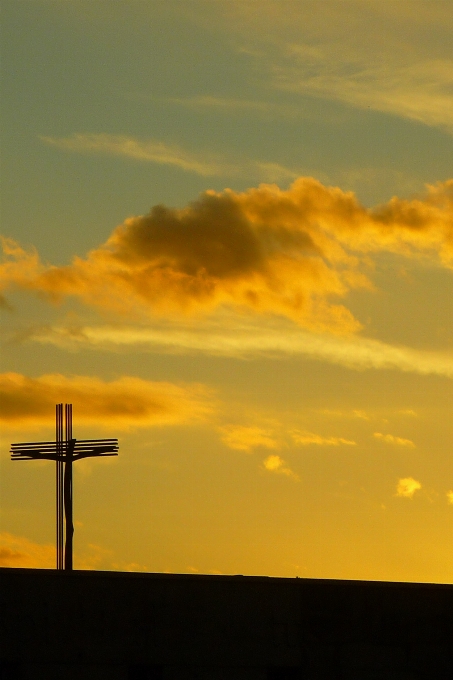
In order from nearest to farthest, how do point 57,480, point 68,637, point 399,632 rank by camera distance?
1. point 68,637
2. point 399,632
3. point 57,480

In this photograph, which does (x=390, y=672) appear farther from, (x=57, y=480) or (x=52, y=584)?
(x=57, y=480)

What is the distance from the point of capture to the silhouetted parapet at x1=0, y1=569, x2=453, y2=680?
1394 inches

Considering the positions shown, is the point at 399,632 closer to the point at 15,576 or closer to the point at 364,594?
the point at 364,594

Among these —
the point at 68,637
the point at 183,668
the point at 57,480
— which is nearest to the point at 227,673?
the point at 183,668

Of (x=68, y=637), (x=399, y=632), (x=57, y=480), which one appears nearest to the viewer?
(x=68, y=637)

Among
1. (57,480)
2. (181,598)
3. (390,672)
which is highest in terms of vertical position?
(57,480)

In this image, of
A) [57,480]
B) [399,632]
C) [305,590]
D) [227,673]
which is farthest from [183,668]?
[57,480]

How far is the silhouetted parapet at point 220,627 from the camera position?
35.4 m

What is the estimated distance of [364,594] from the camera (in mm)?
37875

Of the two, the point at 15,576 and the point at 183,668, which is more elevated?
the point at 15,576

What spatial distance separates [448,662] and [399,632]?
5.56 ft

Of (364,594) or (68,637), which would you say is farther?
(364,594)

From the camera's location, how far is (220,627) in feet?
120

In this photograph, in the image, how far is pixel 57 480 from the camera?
52438 millimetres
